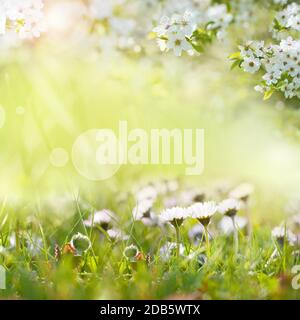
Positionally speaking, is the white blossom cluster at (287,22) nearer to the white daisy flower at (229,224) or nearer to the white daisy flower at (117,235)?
the white daisy flower at (229,224)

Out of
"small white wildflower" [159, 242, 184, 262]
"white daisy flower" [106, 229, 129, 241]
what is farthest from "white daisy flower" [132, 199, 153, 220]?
"small white wildflower" [159, 242, 184, 262]

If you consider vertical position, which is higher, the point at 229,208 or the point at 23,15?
the point at 23,15

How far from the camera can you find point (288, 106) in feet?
13.3

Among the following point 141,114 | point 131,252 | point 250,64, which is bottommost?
point 131,252

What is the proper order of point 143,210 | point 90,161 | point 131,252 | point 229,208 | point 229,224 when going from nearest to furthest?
point 131,252, point 229,208, point 143,210, point 229,224, point 90,161

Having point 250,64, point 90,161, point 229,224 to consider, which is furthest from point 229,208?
point 90,161

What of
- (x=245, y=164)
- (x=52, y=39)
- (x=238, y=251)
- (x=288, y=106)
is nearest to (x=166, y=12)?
(x=288, y=106)

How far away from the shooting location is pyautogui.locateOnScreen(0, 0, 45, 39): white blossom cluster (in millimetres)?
2766

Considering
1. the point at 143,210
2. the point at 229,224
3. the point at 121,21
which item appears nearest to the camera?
the point at 143,210

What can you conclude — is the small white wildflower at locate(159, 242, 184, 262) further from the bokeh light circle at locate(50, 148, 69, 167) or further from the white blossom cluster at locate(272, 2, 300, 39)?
the bokeh light circle at locate(50, 148, 69, 167)

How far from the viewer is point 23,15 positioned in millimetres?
2773

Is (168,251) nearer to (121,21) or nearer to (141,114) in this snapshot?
(121,21)

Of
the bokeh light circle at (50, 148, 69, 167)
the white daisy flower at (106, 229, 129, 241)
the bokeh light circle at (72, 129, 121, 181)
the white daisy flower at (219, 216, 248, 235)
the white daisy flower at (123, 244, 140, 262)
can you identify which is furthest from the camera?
the bokeh light circle at (50, 148, 69, 167)
